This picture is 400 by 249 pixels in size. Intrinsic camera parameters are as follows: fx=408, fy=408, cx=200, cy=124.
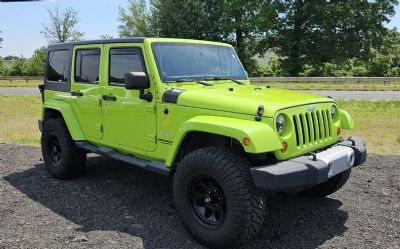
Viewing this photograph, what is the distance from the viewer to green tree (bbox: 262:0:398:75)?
29453 millimetres

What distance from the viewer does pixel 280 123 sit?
348 centimetres

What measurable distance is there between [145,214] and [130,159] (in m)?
0.63

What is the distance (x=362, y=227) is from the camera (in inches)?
157

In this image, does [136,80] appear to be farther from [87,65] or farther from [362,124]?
[362,124]

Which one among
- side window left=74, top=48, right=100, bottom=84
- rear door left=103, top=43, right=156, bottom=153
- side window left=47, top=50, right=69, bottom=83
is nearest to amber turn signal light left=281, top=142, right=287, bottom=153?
rear door left=103, top=43, right=156, bottom=153

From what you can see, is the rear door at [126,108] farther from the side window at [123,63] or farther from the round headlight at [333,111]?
the round headlight at [333,111]

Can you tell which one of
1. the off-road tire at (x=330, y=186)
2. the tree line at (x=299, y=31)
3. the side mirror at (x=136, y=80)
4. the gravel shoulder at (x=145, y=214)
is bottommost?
the gravel shoulder at (x=145, y=214)

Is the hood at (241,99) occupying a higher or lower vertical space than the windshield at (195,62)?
lower

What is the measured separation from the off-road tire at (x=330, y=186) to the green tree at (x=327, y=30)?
26.8 m

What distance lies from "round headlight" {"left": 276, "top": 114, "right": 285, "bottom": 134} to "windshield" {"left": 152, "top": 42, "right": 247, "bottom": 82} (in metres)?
1.28

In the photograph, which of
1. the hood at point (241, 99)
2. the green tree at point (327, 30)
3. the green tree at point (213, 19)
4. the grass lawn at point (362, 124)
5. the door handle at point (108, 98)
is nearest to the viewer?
the hood at point (241, 99)

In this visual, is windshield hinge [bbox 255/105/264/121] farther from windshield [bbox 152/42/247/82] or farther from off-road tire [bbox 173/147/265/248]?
windshield [bbox 152/42/247/82]

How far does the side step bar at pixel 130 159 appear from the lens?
13.4ft

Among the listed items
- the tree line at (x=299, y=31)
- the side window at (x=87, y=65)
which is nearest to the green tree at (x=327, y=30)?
the tree line at (x=299, y=31)
